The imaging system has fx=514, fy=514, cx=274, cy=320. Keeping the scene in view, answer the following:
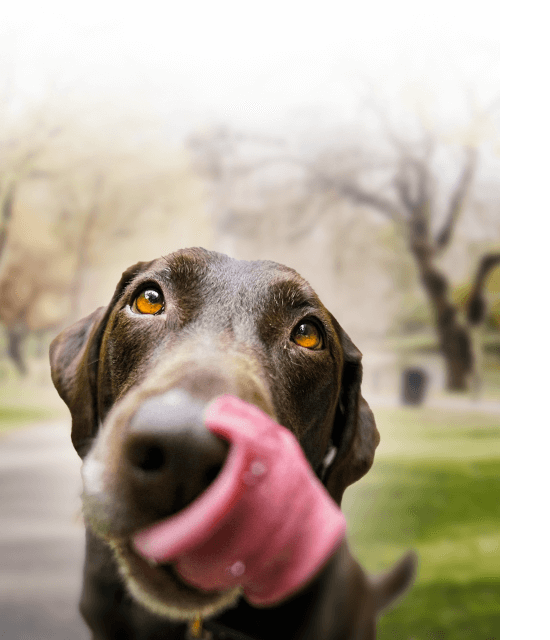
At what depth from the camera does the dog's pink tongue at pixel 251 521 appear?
3.30ft

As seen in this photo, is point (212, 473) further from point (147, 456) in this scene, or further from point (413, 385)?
point (413, 385)

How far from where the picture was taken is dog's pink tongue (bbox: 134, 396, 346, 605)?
101 centimetres

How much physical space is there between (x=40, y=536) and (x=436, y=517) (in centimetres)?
224

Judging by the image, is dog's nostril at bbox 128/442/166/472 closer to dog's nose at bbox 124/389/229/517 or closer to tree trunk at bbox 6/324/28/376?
dog's nose at bbox 124/389/229/517

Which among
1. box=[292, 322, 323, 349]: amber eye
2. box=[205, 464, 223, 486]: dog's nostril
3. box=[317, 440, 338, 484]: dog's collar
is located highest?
box=[205, 464, 223, 486]: dog's nostril

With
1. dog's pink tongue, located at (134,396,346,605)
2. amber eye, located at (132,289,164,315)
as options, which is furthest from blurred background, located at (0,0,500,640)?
dog's pink tongue, located at (134,396,346,605)

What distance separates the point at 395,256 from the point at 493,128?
98cm

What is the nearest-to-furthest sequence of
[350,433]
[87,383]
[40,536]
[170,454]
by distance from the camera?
[170,454] < [87,383] < [350,433] < [40,536]

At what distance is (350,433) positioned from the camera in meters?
2.09

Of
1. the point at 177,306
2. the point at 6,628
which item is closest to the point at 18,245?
the point at 177,306

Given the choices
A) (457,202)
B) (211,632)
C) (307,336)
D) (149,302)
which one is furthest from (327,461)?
(457,202)

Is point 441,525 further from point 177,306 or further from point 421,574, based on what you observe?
point 177,306

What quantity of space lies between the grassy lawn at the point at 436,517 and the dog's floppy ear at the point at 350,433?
2.61 feet

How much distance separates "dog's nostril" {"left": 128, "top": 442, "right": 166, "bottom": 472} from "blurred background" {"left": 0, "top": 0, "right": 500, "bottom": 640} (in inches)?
68.4
